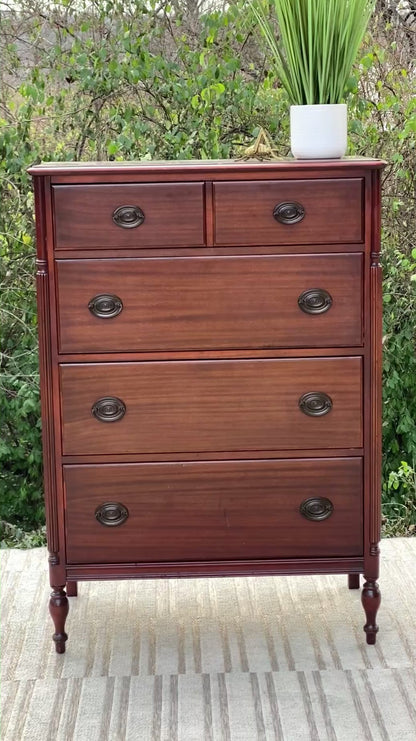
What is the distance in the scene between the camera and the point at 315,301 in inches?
98.2

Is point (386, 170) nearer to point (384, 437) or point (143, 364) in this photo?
point (384, 437)

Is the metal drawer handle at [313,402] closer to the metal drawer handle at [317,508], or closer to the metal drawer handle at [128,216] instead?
the metal drawer handle at [317,508]

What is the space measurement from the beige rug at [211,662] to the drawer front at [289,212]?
39.1 inches

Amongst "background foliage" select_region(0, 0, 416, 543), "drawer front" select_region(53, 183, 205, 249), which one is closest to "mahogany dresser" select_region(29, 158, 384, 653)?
"drawer front" select_region(53, 183, 205, 249)

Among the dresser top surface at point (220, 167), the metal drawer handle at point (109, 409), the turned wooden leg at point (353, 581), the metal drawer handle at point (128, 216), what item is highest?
the dresser top surface at point (220, 167)

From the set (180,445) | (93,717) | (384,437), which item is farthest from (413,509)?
(93,717)

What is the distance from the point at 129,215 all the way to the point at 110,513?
0.70 metres

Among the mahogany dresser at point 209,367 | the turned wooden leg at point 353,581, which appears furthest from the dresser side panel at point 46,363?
the turned wooden leg at point 353,581

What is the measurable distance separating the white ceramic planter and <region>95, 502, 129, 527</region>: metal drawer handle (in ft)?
3.07

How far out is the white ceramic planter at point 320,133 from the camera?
2.58 metres

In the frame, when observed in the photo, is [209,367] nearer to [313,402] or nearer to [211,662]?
[313,402]

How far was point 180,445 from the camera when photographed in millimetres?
2539

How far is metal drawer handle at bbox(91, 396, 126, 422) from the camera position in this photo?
252 cm

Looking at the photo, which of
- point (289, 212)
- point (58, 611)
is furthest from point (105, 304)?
point (58, 611)
